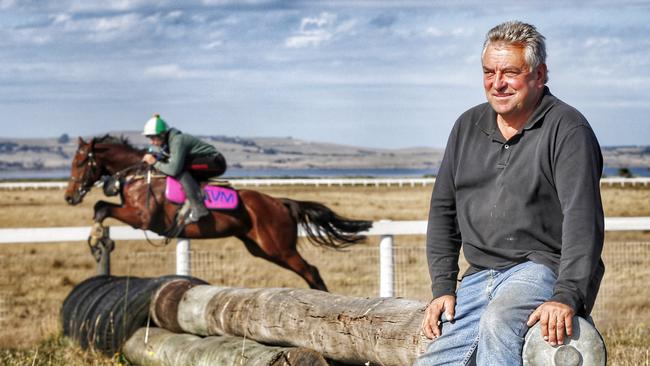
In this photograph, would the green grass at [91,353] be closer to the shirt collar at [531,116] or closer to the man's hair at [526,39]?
the shirt collar at [531,116]

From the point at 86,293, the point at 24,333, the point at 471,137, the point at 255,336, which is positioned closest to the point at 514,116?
the point at 471,137

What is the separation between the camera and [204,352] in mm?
6027

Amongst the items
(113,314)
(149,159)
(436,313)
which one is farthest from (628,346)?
(149,159)

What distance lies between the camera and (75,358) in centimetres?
699

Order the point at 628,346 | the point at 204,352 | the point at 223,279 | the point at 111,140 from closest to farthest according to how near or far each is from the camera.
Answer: the point at 204,352 < the point at 628,346 < the point at 111,140 < the point at 223,279

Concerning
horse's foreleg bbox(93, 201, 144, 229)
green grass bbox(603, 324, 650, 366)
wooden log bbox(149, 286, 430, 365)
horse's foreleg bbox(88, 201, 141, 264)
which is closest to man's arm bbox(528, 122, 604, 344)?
wooden log bbox(149, 286, 430, 365)

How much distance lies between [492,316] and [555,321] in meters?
0.22

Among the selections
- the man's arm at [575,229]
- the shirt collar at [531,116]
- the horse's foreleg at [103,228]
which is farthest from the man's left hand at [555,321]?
the horse's foreleg at [103,228]

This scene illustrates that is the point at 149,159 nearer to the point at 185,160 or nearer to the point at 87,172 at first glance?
the point at 185,160

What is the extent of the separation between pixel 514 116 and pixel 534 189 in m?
0.30

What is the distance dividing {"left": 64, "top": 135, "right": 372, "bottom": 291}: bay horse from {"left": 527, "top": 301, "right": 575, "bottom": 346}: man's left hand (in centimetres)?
810

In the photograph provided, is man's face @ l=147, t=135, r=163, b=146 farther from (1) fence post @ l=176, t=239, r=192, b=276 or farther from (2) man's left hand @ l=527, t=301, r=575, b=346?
(2) man's left hand @ l=527, t=301, r=575, b=346

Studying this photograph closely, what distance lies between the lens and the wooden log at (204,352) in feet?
16.5

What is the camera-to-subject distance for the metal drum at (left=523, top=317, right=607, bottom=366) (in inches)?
134
